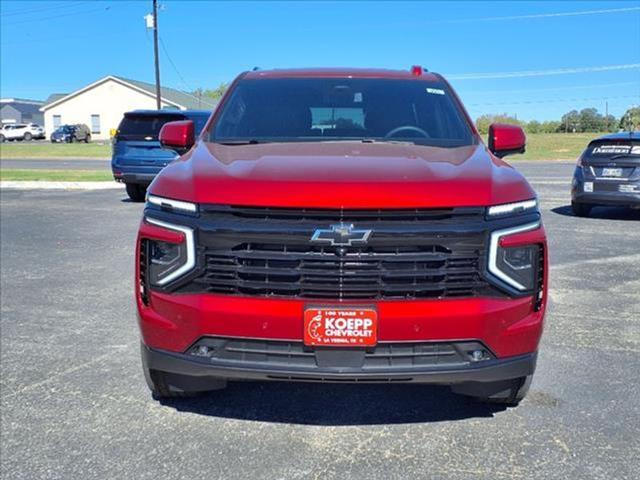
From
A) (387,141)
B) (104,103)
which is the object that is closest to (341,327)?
(387,141)

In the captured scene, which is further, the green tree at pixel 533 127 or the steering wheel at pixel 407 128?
the green tree at pixel 533 127

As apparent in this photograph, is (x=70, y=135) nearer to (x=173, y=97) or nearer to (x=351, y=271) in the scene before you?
(x=173, y=97)

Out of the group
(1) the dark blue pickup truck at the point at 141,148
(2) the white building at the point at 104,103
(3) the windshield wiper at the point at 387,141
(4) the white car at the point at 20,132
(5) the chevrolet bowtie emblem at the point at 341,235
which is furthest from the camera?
(4) the white car at the point at 20,132

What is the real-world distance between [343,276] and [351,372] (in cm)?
43

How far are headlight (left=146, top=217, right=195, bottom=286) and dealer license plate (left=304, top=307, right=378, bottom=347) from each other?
597 millimetres

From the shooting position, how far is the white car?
66688mm

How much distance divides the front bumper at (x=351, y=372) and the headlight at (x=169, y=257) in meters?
0.37

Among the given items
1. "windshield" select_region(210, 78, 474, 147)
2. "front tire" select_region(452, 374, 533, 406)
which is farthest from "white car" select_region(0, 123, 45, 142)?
"front tire" select_region(452, 374, 533, 406)

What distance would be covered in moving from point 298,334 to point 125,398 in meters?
1.46

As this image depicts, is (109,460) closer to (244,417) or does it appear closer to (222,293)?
(244,417)

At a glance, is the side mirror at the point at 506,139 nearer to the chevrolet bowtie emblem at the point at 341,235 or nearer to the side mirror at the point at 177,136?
the chevrolet bowtie emblem at the point at 341,235

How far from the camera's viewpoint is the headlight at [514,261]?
2830 millimetres

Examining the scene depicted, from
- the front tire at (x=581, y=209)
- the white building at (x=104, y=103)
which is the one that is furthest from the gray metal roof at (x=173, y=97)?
the front tire at (x=581, y=209)

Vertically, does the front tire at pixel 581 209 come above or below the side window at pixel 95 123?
below
